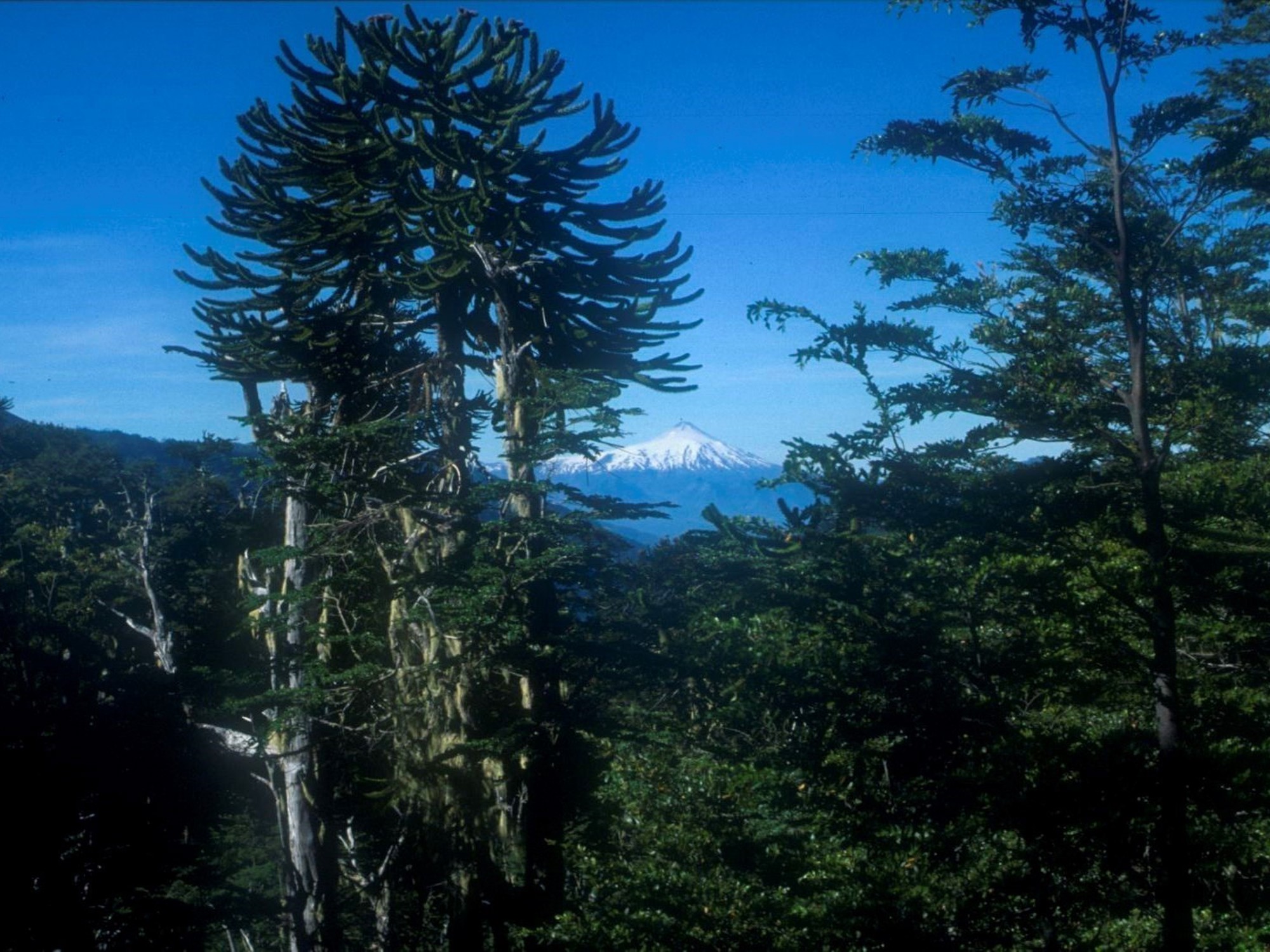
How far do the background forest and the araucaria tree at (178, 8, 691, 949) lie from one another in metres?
0.06

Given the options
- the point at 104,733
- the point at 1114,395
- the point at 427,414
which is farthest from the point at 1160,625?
the point at 104,733

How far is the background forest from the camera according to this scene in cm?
744

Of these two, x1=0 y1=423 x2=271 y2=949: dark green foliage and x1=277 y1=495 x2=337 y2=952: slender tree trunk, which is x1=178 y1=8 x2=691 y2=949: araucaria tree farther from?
x1=0 y1=423 x2=271 y2=949: dark green foliage

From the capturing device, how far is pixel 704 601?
12.6m

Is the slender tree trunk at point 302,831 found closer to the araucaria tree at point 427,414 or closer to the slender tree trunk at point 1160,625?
the araucaria tree at point 427,414

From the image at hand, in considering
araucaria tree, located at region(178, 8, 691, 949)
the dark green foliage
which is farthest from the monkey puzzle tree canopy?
the dark green foliage

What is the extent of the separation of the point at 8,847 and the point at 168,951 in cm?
288

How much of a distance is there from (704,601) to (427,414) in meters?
5.33

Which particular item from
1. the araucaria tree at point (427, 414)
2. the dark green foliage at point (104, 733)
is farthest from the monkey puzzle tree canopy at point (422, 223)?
the dark green foliage at point (104, 733)

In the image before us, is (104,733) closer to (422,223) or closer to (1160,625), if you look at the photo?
(422,223)

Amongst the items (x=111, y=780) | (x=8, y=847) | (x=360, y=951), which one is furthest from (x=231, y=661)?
(x=360, y=951)

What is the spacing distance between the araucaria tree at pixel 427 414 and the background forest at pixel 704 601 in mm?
A: 61

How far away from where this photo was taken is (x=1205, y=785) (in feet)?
25.6

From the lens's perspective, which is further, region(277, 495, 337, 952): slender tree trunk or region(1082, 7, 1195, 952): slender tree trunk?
region(277, 495, 337, 952): slender tree trunk
